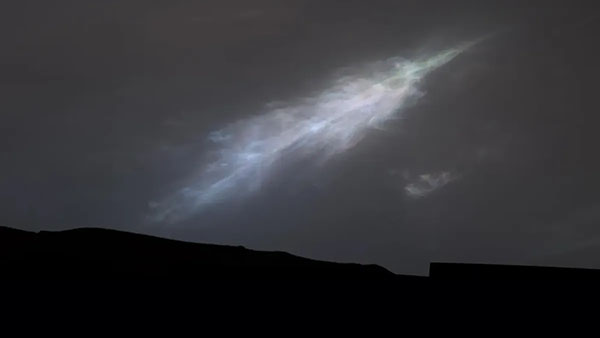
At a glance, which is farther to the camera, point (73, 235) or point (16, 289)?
point (73, 235)

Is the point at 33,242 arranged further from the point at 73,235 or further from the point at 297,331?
the point at 297,331

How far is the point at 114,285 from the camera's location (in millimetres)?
6641

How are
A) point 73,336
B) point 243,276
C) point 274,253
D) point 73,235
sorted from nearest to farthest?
point 73,336
point 243,276
point 73,235
point 274,253

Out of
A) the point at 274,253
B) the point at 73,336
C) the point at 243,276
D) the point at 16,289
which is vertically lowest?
the point at 73,336

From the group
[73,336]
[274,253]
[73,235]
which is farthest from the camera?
[274,253]

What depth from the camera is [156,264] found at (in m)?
7.58

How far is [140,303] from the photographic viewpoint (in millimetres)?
6578

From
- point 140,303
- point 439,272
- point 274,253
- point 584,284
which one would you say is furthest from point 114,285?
point 584,284

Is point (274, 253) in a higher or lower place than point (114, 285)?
higher

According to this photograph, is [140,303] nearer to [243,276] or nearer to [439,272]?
[243,276]

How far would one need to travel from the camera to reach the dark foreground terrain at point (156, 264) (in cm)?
733

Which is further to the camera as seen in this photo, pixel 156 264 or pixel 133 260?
pixel 133 260

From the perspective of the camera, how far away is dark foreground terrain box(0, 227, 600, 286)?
7332 mm

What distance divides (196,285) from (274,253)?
2.16 m
